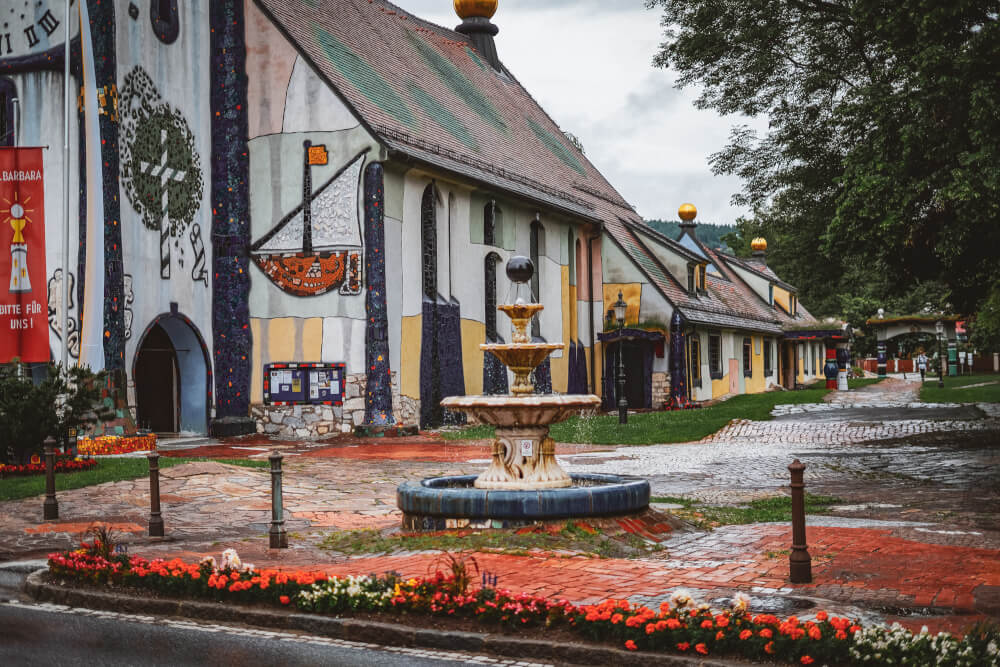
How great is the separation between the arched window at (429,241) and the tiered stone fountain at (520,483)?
1549cm

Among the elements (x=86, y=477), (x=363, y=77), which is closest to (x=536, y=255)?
(x=363, y=77)

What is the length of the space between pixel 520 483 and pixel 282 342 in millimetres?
15829

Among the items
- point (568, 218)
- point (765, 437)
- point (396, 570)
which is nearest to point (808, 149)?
point (765, 437)

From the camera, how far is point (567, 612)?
22.1 ft

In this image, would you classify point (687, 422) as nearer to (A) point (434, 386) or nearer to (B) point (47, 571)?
(A) point (434, 386)

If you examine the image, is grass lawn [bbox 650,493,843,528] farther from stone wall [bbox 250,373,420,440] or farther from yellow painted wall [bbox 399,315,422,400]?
yellow painted wall [bbox 399,315,422,400]

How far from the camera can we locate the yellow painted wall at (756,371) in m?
44.9

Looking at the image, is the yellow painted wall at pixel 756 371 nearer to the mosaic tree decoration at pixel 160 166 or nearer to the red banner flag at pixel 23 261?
the mosaic tree decoration at pixel 160 166

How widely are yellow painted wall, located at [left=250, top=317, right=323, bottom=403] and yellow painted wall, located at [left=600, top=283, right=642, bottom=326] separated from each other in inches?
558

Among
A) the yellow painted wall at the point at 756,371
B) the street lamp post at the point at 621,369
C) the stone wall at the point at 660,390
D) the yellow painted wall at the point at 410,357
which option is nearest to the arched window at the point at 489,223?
the street lamp post at the point at 621,369

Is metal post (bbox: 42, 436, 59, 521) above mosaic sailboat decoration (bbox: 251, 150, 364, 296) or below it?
below

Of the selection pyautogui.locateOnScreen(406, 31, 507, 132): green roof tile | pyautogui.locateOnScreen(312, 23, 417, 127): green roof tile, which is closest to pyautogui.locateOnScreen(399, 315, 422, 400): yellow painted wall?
pyautogui.locateOnScreen(312, 23, 417, 127): green roof tile

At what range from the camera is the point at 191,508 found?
13133mm

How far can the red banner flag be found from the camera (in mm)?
18500
